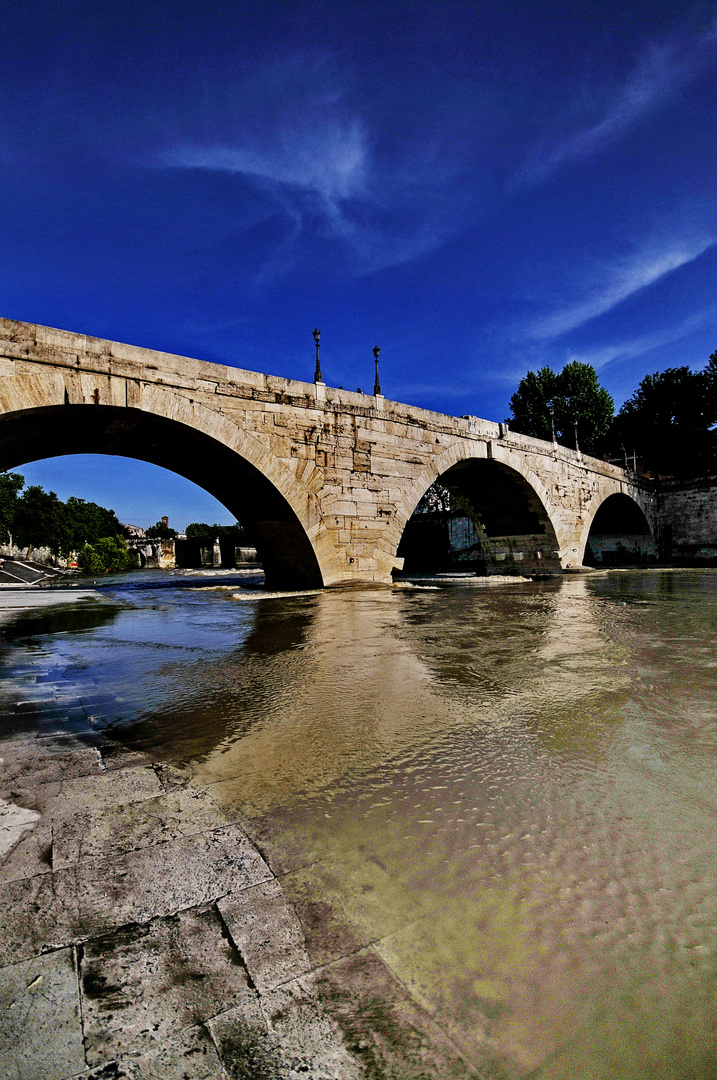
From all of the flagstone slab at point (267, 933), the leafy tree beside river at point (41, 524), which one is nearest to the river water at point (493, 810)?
the flagstone slab at point (267, 933)

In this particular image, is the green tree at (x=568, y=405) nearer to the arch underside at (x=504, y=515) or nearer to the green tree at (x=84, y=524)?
the arch underside at (x=504, y=515)

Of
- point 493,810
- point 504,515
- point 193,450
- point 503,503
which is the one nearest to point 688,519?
point 504,515

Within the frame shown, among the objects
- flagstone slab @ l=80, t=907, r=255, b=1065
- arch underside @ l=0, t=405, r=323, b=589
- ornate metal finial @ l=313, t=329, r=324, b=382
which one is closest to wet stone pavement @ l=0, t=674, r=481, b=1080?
flagstone slab @ l=80, t=907, r=255, b=1065

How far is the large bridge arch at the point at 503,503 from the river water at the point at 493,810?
38.3 feet

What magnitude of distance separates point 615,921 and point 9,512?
5380 centimetres

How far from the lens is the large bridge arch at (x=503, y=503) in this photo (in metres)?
17.0

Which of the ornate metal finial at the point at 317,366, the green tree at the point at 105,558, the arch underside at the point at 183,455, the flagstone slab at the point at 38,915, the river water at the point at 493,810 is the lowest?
the river water at the point at 493,810

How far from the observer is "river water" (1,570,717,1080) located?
3.47 ft

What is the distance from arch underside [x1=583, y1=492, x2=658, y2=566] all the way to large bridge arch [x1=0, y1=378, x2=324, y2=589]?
86.9 feet

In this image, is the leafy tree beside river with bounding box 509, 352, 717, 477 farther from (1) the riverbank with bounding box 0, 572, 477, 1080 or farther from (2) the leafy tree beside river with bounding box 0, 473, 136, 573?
(1) the riverbank with bounding box 0, 572, 477, 1080

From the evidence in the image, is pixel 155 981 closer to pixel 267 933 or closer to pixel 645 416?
pixel 267 933

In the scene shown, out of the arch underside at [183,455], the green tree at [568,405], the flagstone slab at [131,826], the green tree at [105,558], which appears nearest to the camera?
the flagstone slab at [131,826]

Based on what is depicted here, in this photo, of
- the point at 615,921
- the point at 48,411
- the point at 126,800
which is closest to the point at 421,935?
the point at 615,921

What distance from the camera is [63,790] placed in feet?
6.59
